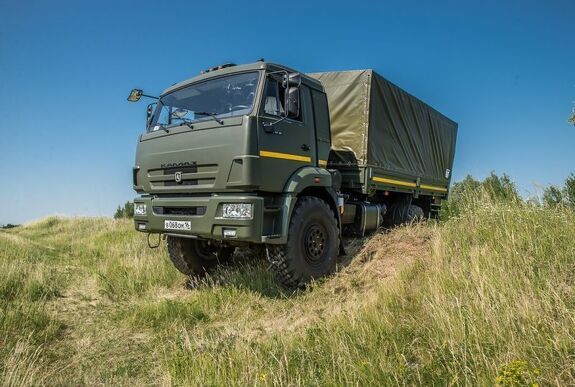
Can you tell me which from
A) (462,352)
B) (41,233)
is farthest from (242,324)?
(41,233)

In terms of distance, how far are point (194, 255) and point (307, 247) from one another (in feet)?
7.59

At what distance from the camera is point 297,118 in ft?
18.8

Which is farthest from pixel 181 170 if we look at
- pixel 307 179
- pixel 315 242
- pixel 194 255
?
pixel 315 242

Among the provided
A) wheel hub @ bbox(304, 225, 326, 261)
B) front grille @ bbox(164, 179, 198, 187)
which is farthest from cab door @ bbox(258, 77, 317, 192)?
front grille @ bbox(164, 179, 198, 187)

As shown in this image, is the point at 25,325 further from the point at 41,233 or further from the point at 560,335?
the point at 41,233

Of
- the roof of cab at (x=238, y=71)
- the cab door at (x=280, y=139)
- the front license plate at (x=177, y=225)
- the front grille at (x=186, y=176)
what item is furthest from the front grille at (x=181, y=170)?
the roof of cab at (x=238, y=71)

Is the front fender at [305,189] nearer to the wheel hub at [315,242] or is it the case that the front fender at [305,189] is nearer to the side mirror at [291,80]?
the wheel hub at [315,242]

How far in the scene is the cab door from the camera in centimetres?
508

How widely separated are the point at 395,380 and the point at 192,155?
3.77m

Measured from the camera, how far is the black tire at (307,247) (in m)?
5.38

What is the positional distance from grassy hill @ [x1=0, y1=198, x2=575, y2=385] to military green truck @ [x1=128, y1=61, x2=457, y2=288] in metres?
0.59

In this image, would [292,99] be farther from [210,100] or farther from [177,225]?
[177,225]

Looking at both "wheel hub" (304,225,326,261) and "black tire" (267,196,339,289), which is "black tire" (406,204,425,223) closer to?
"black tire" (267,196,339,289)

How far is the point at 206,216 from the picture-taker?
506cm
